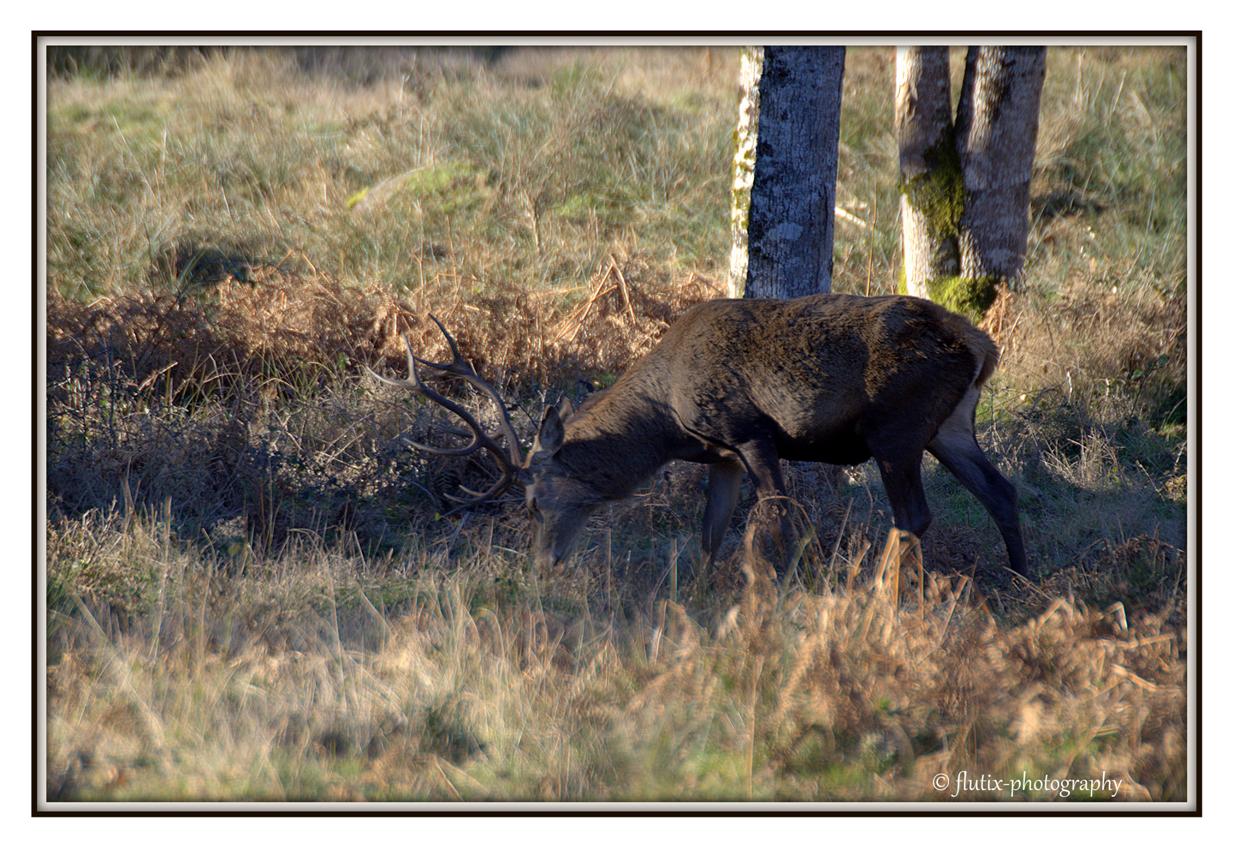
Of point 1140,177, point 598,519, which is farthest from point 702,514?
point 1140,177

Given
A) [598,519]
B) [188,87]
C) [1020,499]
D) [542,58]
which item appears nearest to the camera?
[598,519]

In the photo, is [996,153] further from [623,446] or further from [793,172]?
[623,446]

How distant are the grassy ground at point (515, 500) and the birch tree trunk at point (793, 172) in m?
1.43

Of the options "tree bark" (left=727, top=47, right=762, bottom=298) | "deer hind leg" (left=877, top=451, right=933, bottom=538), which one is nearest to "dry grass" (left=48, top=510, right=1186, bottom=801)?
"deer hind leg" (left=877, top=451, right=933, bottom=538)

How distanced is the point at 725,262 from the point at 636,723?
298 inches

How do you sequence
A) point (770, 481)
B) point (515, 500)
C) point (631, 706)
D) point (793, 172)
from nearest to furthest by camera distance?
point (631, 706) < point (770, 481) < point (515, 500) < point (793, 172)

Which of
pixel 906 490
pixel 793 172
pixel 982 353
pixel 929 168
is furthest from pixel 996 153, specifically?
pixel 906 490

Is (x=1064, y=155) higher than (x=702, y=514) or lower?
higher

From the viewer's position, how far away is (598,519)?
281 inches

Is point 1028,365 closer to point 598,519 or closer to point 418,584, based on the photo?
point 598,519

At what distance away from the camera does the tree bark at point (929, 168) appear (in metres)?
10.2

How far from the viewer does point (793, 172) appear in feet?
25.0

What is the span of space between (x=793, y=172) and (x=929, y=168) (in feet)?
10.4

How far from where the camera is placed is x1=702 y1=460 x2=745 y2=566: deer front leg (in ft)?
22.0
